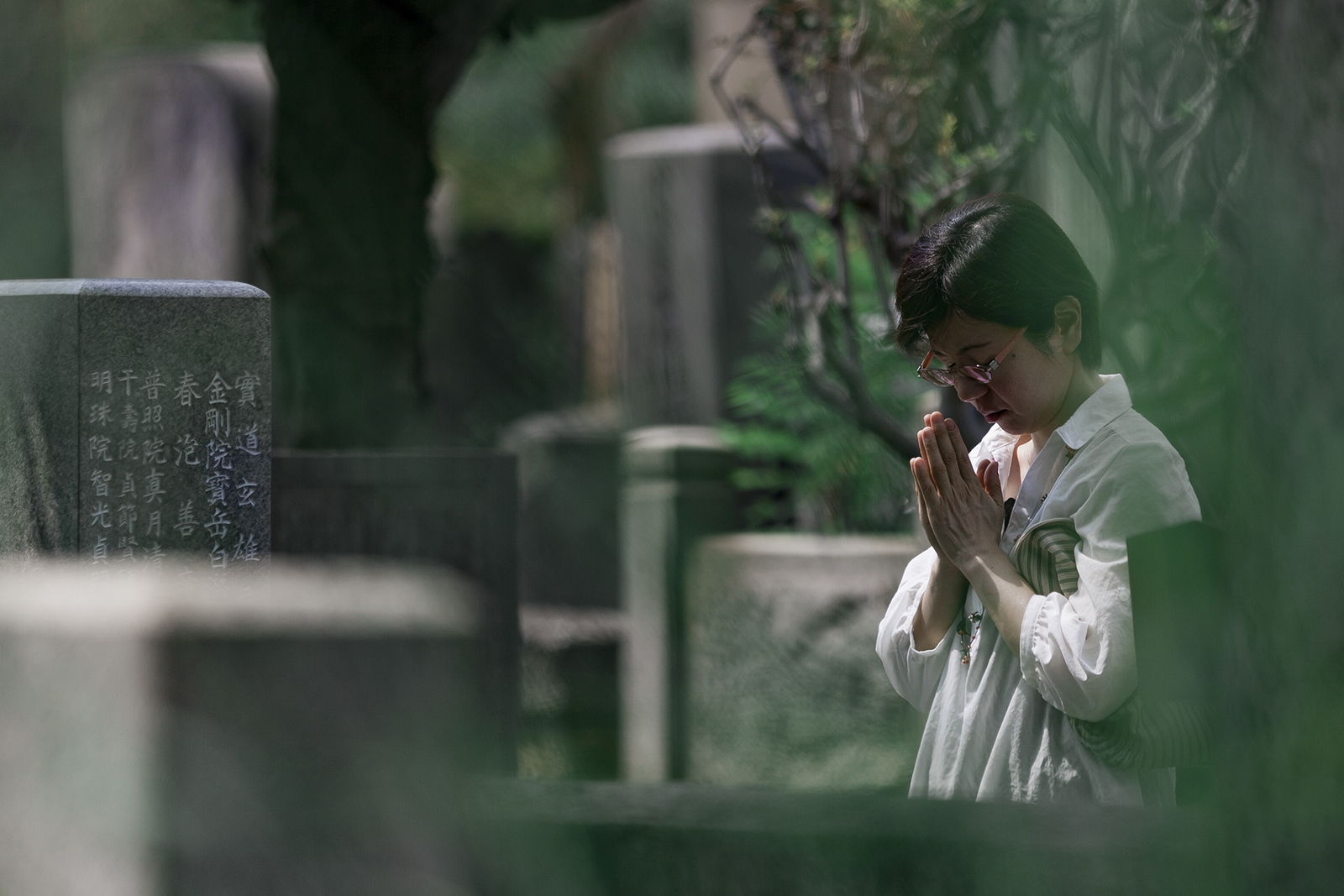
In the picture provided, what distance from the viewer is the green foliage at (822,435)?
4.68 metres

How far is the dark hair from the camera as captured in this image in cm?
151

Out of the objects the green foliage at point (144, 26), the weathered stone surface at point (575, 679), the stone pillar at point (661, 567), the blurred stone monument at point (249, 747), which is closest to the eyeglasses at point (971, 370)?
the blurred stone monument at point (249, 747)

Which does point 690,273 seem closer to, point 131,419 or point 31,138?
point 31,138

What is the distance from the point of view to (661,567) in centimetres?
521

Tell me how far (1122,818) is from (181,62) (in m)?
6.57

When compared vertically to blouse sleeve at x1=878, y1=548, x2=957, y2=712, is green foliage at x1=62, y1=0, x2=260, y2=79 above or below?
above

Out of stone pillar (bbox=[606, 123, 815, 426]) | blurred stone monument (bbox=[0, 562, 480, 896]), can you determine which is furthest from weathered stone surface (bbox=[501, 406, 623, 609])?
blurred stone monument (bbox=[0, 562, 480, 896])

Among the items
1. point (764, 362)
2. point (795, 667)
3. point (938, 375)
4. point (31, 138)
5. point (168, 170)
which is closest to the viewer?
point (938, 375)

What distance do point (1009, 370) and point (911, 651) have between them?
0.37m

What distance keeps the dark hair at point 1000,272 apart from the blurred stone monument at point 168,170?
5468mm

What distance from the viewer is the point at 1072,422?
153 centimetres

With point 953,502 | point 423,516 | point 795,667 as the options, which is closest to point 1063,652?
point 953,502

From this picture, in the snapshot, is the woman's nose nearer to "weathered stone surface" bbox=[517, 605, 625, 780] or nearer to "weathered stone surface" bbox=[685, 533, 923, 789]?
"weathered stone surface" bbox=[685, 533, 923, 789]

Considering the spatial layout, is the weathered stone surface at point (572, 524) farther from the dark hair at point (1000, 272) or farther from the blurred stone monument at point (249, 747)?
the blurred stone monument at point (249, 747)
